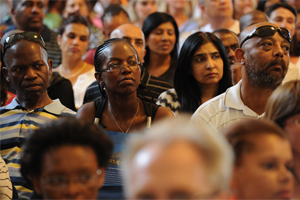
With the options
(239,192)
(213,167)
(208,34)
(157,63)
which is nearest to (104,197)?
(239,192)

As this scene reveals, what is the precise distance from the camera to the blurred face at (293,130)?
1.63m

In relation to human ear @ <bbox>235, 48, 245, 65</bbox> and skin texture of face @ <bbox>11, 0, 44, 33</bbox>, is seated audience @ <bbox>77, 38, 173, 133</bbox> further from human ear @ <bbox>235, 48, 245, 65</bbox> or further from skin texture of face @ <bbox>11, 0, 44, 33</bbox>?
skin texture of face @ <bbox>11, 0, 44, 33</bbox>

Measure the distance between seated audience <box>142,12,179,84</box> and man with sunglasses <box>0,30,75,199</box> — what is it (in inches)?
64.0

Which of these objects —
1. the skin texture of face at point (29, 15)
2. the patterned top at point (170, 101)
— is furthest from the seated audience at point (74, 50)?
the patterned top at point (170, 101)

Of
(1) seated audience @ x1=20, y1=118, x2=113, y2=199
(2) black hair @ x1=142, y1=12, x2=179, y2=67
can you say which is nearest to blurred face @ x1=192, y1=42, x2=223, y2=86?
(2) black hair @ x1=142, y1=12, x2=179, y2=67

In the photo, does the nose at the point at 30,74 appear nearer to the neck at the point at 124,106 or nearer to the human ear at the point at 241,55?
the neck at the point at 124,106

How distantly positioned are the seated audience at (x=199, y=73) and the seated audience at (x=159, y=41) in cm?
85

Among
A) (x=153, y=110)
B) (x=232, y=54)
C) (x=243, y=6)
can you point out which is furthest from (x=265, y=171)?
(x=243, y=6)

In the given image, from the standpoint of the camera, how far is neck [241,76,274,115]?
256 centimetres

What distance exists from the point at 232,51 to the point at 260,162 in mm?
2409

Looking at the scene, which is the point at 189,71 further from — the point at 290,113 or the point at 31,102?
the point at 290,113

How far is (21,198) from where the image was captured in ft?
7.15

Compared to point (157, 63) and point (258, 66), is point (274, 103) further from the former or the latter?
point (157, 63)

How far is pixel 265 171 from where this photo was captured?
1.34 m
